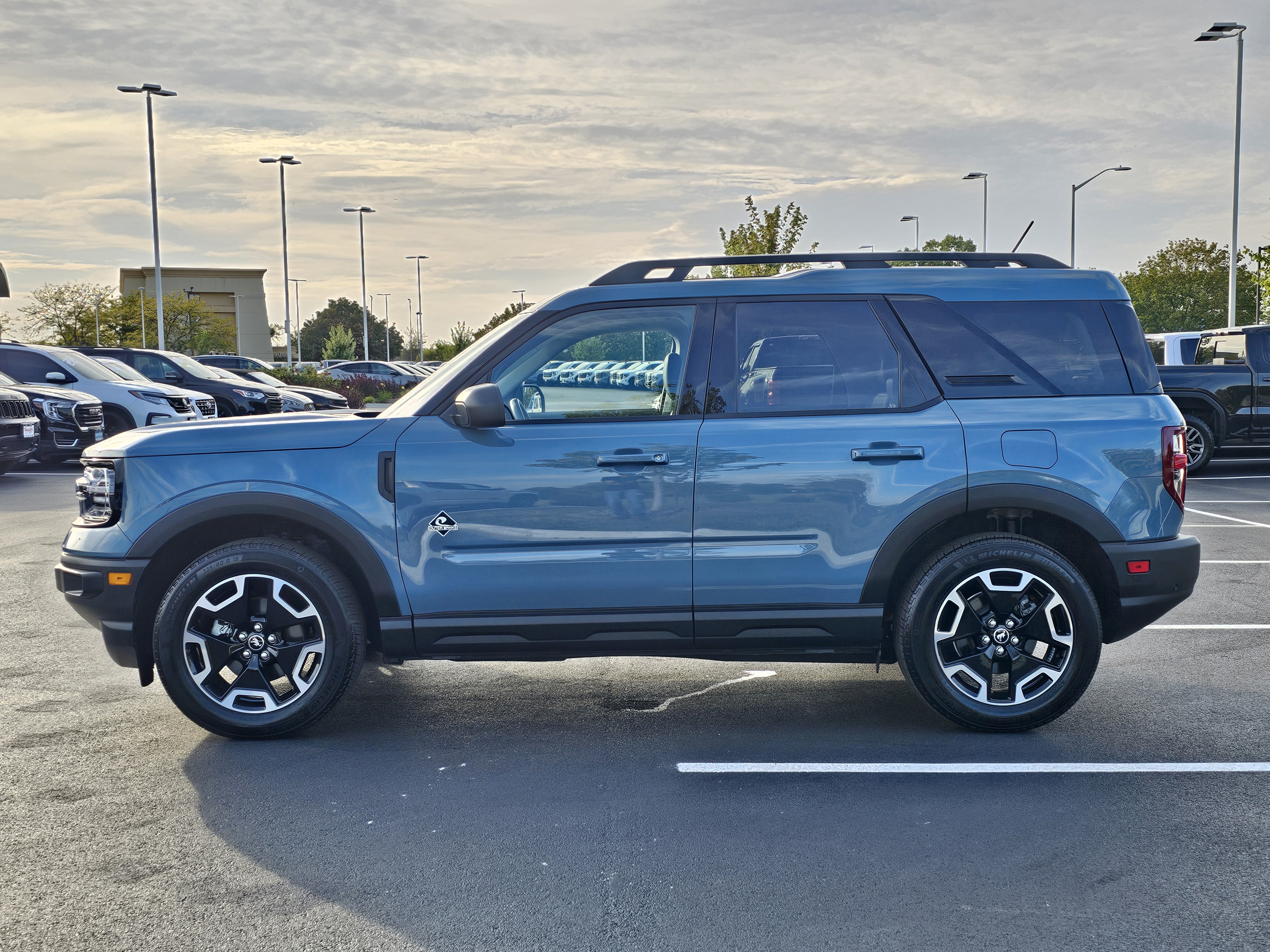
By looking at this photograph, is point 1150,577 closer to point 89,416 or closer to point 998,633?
point 998,633

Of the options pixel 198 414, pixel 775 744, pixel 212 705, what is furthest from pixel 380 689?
pixel 198 414

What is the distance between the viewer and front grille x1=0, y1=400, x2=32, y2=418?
13.6 m

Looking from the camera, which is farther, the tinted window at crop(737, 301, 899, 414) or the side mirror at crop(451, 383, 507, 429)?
the tinted window at crop(737, 301, 899, 414)

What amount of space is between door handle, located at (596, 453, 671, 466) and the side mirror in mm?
435

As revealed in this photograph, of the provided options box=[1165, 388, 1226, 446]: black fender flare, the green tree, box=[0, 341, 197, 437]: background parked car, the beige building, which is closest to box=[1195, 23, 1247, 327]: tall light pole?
box=[1165, 388, 1226, 446]: black fender flare

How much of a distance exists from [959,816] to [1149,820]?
2.07 feet

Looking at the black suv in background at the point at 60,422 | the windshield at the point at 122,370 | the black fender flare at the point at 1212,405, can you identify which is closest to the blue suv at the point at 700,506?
the black fender flare at the point at 1212,405

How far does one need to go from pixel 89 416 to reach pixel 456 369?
13.1 m

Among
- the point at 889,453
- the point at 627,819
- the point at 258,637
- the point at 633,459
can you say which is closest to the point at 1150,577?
the point at 889,453

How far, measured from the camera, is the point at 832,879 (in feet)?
11.2

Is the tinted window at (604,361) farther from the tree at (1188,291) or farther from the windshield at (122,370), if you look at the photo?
the tree at (1188,291)

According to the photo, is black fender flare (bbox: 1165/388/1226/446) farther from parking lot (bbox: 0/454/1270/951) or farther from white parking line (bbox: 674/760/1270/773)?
white parking line (bbox: 674/760/1270/773)

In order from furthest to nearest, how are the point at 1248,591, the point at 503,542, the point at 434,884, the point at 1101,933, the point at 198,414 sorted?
the point at 198,414 → the point at 1248,591 → the point at 503,542 → the point at 434,884 → the point at 1101,933

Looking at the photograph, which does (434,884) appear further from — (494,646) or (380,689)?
(380,689)
